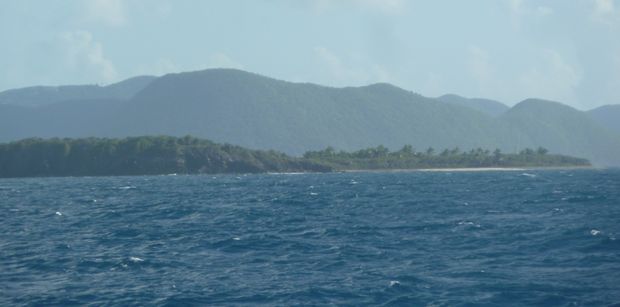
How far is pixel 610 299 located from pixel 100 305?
52.5 ft

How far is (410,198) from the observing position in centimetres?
7962

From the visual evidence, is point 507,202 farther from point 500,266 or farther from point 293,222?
point 500,266

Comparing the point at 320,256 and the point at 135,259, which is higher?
the point at 320,256

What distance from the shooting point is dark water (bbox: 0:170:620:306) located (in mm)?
32250

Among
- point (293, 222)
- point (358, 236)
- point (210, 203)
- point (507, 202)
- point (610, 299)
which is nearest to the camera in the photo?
point (610, 299)

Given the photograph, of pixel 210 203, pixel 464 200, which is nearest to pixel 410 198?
pixel 464 200

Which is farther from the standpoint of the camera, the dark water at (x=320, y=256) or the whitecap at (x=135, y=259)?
the whitecap at (x=135, y=259)

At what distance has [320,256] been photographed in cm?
4094

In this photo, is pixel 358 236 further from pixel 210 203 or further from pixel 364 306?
pixel 210 203

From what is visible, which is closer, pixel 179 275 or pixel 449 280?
pixel 449 280

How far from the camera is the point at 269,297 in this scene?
105ft

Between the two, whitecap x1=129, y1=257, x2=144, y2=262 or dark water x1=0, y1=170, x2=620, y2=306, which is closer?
dark water x1=0, y1=170, x2=620, y2=306

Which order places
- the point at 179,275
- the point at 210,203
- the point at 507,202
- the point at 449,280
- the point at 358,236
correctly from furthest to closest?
the point at 210,203, the point at 507,202, the point at 358,236, the point at 179,275, the point at 449,280

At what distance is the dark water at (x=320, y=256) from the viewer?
3225 cm
